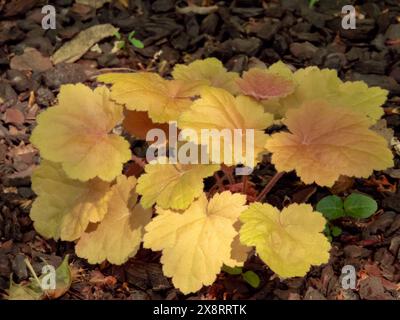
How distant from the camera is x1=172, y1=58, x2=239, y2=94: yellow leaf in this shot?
8.66ft

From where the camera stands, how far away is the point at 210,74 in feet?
8.83

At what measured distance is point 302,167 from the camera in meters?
2.16

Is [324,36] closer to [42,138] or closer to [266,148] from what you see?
[266,148]

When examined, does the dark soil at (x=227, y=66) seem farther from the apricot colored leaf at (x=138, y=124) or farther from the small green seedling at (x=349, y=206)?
the apricot colored leaf at (x=138, y=124)

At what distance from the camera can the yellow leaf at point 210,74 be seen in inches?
104

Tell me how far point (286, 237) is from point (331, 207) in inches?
20.2

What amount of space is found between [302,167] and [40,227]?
108 cm

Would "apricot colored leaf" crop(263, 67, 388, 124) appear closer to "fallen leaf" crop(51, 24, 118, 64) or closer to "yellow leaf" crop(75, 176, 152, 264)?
"yellow leaf" crop(75, 176, 152, 264)

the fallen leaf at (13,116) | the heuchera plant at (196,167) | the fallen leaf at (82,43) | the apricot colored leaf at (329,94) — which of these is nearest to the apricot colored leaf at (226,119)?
the heuchera plant at (196,167)

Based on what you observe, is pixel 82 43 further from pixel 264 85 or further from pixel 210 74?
pixel 264 85

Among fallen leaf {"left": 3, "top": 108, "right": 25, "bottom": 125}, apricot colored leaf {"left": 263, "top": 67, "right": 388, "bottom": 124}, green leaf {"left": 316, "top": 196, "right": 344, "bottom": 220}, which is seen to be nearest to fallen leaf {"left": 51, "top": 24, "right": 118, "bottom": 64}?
fallen leaf {"left": 3, "top": 108, "right": 25, "bottom": 125}

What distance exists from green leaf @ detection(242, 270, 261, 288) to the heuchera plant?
0.96 feet

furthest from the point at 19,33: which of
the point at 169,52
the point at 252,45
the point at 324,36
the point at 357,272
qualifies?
the point at 357,272

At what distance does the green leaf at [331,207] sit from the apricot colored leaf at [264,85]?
19.8 inches
